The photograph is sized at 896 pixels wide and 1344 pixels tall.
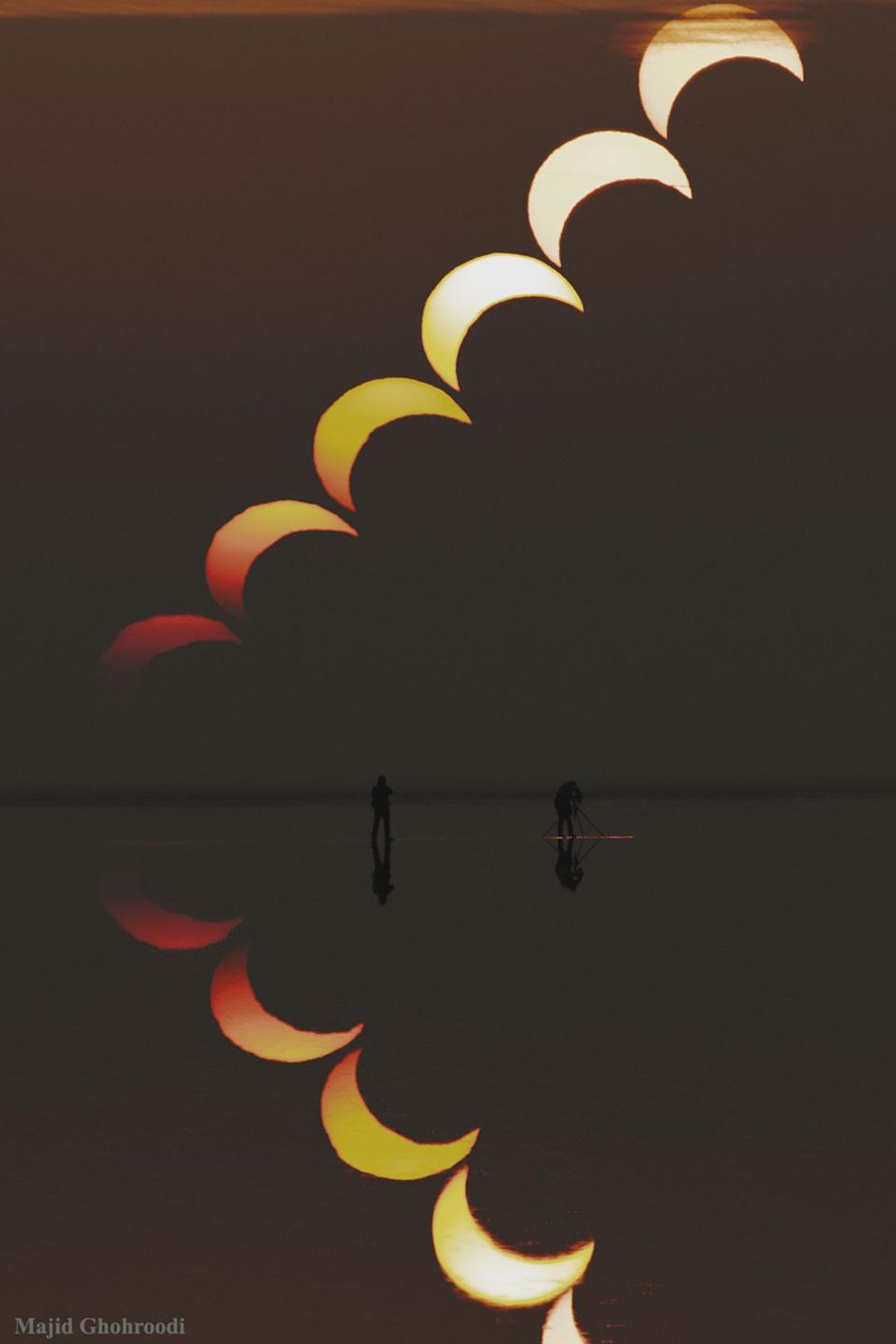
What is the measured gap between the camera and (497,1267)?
679 centimetres

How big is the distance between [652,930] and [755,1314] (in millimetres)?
9959

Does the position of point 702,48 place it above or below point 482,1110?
above

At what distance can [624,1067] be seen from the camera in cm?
1024

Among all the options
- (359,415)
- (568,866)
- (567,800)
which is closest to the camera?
(568,866)

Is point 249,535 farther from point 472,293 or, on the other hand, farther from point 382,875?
point 382,875

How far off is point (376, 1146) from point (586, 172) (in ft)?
96.6

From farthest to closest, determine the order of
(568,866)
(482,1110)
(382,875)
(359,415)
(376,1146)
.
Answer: (359,415)
(568,866)
(382,875)
(482,1110)
(376,1146)

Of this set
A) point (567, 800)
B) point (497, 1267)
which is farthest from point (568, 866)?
point (497, 1267)

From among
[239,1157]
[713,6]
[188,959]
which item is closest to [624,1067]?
[239,1157]

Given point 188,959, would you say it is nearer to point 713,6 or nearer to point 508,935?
point 508,935

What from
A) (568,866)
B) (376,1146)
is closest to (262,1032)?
(376,1146)

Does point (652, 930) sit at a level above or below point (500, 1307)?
above

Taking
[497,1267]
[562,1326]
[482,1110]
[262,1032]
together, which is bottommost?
[562,1326]

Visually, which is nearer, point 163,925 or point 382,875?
point 163,925
